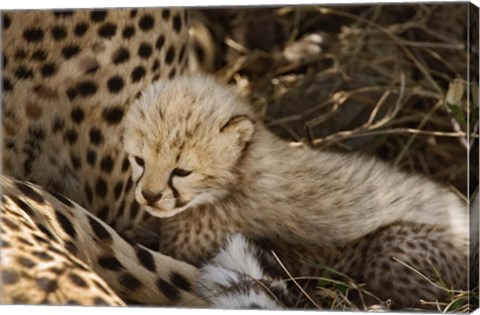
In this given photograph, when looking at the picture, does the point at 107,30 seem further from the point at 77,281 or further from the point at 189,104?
the point at 77,281

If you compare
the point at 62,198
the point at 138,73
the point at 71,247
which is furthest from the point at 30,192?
the point at 138,73

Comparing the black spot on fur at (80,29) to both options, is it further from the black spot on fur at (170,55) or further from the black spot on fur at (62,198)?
the black spot on fur at (62,198)

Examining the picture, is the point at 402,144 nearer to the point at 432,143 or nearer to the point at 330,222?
the point at 432,143

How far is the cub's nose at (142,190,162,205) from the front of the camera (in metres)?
2.87

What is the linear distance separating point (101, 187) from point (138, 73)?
0.90 ft

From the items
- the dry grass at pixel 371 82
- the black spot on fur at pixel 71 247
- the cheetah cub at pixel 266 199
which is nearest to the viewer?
the black spot on fur at pixel 71 247

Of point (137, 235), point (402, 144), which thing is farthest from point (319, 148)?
point (137, 235)

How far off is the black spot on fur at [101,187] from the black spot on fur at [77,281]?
0.51 metres

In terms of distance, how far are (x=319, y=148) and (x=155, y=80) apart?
438 mm

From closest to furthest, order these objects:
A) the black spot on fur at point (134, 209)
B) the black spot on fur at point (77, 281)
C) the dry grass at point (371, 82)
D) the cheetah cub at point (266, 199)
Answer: the black spot on fur at point (77, 281), the cheetah cub at point (266, 199), the black spot on fur at point (134, 209), the dry grass at point (371, 82)

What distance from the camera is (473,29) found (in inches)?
112

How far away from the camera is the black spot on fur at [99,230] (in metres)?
2.88

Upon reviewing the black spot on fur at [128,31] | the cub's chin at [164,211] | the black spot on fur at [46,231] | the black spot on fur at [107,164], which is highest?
the black spot on fur at [128,31]

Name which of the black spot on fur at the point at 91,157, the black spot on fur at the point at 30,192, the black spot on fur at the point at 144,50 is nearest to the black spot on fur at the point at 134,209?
the black spot on fur at the point at 91,157
